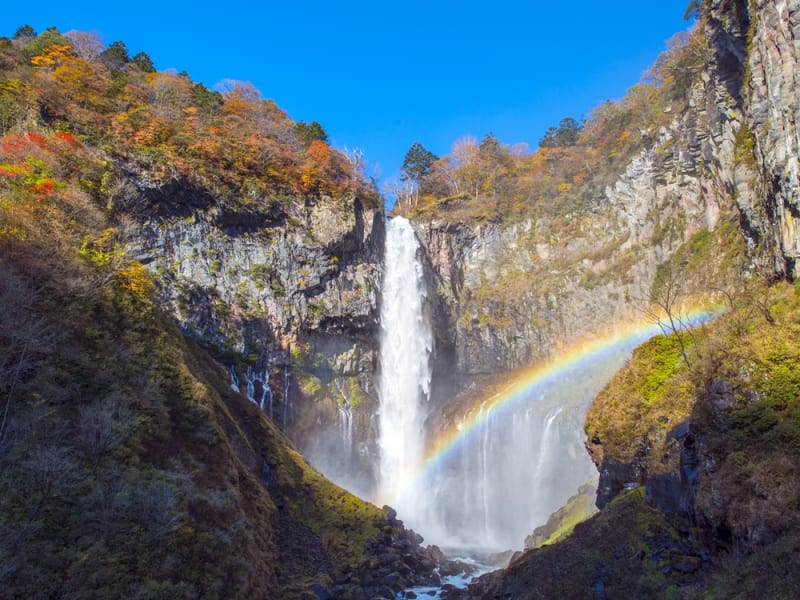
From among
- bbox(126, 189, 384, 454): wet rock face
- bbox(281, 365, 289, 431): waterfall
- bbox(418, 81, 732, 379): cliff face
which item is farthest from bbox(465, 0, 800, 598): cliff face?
bbox(126, 189, 384, 454): wet rock face

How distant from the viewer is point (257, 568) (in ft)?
62.0

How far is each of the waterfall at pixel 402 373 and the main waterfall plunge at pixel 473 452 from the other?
0.26ft

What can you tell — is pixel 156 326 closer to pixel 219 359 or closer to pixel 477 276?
pixel 219 359

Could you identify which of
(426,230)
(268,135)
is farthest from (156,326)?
(426,230)

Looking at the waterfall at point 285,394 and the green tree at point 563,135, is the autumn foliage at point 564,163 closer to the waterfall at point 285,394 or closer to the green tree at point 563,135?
the green tree at point 563,135

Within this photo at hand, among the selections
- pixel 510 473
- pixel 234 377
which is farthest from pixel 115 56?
pixel 510 473

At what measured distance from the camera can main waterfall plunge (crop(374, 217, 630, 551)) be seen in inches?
1471

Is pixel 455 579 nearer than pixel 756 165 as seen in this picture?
No

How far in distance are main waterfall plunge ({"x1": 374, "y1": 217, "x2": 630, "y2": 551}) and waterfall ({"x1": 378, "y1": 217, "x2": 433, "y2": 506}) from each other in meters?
0.08

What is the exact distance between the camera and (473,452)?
40719 mm

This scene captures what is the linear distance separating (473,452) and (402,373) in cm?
826

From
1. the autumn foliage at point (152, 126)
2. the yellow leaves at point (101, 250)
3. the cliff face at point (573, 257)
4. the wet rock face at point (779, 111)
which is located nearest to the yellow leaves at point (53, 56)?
the autumn foliage at point (152, 126)

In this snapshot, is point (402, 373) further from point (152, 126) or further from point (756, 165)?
point (756, 165)

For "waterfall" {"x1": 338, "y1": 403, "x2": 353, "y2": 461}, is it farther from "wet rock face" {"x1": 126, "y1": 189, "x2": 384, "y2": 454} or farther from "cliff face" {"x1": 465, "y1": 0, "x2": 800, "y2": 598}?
"cliff face" {"x1": 465, "y1": 0, "x2": 800, "y2": 598}
